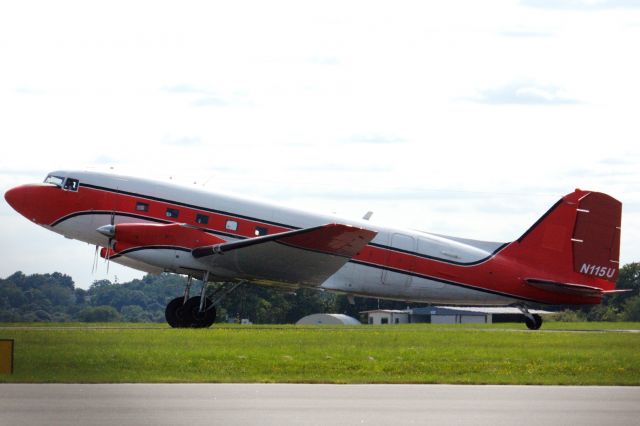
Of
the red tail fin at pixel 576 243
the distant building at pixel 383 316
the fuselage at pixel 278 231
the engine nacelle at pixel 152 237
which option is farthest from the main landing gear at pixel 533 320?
the distant building at pixel 383 316

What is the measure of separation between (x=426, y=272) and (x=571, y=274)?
4955 mm

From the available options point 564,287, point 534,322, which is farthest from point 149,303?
point 564,287

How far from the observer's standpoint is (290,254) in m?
28.5

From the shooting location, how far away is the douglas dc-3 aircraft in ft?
92.8

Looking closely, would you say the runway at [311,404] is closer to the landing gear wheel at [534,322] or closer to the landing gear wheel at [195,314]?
the landing gear wheel at [195,314]

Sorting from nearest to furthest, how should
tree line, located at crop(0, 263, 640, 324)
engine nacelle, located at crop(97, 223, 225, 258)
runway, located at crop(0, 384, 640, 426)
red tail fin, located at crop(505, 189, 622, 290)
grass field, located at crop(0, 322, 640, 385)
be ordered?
runway, located at crop(0, 384, 640, 426)
grass field, located at crop(0, 322, 640, 385)
tree line, located at crop(0, 263, 640, 324)
engine nacelle, located at crop(97, 223, 225, 258)
red tail fin, located at crop(505, 189, 622, 290)

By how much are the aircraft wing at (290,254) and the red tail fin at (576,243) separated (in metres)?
6.47

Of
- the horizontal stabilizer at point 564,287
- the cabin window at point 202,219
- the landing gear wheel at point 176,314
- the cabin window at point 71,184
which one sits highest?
the cabin window at point 71,184

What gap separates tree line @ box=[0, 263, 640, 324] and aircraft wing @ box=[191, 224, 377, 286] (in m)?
1.25

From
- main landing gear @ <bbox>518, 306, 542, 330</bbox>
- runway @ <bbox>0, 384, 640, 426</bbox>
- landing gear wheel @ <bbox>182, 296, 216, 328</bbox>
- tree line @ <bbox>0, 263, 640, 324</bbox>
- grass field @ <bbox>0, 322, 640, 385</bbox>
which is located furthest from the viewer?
main landing gear @ <bbox>518, 306, 542, 330</bbox>

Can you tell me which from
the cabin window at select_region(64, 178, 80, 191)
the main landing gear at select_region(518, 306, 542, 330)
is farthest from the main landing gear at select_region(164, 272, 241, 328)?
the main landing gear at select_region(518, 306, 542, 330)

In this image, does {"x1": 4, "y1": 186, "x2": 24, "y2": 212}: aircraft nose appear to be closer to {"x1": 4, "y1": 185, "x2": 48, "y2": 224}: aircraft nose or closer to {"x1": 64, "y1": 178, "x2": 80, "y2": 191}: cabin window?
{"x1": 4, "y1": 185, "x2": 48, "y2": 224}: aircraft nose

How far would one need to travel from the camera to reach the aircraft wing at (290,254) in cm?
2753

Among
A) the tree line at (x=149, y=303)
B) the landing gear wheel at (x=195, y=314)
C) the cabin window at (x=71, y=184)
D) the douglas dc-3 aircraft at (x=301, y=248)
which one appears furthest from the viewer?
the cabin window at (x=71, y=184)
